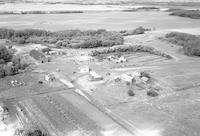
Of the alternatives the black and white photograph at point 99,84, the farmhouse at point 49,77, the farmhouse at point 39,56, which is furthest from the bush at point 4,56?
the farmhouse at point 49,77

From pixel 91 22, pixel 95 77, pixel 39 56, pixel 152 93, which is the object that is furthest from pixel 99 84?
pixel 91 22

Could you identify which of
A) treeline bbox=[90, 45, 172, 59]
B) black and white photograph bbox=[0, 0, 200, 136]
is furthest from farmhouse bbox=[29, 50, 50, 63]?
treeline bbox=[90, 45, 172, 59]

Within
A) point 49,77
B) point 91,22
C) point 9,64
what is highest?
point 91,22

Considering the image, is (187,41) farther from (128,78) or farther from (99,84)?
(99,84)

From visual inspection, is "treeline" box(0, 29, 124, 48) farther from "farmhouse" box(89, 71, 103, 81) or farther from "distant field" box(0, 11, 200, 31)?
"farmhouse" box(89, 71, 103, 81)

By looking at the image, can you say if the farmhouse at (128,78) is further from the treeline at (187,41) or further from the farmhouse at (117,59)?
the treeline at (187,41)
